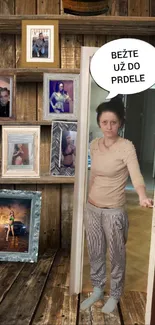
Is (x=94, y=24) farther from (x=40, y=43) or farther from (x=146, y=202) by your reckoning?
(x=146, y=202)

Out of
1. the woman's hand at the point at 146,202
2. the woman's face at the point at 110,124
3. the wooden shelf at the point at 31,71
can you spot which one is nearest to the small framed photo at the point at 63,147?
the wooden shelf at the point at 31,71

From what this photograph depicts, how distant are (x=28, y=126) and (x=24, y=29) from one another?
1.57 ft

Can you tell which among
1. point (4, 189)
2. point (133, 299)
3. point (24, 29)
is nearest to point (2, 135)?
point (4, 189)

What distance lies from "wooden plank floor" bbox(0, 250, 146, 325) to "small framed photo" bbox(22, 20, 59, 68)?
3.46ft

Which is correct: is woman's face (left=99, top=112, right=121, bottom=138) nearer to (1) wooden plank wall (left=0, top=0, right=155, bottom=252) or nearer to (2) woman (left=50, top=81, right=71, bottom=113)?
(2) woman (left=50, top=81, right=71, bottom=113)

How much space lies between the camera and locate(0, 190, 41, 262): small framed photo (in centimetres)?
171

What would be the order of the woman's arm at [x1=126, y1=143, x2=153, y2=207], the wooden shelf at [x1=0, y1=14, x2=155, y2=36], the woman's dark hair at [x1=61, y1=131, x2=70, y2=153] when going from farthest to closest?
1. the woman's dark hair at [x1=61, y1=131, x2=70, y2=153]
2. the wooden shelf at [x1=0, y1=14, x2=155, y2=36]
3. the woman's arm at [x1=126, y1=143, x2=153, y2=207]

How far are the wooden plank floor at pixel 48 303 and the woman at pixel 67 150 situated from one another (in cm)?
55

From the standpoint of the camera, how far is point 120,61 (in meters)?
1.19

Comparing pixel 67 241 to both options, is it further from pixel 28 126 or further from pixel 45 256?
pixel 28 126

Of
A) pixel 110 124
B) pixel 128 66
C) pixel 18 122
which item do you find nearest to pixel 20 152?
pixel 18 122

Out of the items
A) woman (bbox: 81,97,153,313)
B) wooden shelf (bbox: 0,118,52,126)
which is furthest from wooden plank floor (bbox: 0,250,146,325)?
wooden shelf (bbox: 0,118,52,126)

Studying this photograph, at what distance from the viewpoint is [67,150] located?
1.70 meters

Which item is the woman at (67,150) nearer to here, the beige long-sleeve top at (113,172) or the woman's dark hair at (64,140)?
the woman's dark hair at (64,140)
